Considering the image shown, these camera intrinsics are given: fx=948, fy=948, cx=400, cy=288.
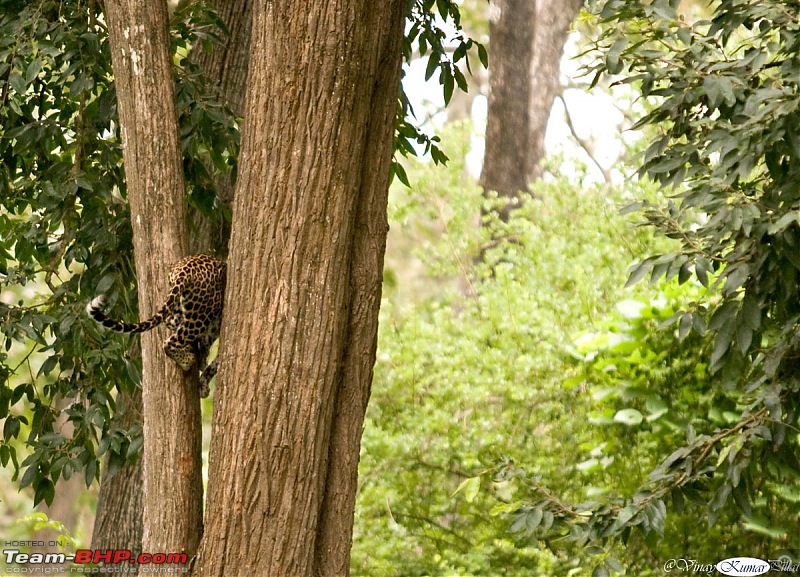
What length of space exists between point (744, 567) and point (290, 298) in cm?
307

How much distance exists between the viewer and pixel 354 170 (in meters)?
3.39

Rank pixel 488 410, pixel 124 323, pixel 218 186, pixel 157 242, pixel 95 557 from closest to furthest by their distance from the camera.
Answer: pixel 157 242
pixel 124 323
pixel 95 557
pixel 218 186
pixel 488 410

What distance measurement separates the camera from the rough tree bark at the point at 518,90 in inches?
499

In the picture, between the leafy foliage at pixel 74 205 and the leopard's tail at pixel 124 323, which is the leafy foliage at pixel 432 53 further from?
the leopard's tail at pixel 124 323

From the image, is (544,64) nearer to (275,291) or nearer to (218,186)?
(218,186)

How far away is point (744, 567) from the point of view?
16.1ft

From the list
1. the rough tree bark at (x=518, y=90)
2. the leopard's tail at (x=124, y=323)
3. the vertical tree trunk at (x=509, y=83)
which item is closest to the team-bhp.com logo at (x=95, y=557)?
the leopard's tail at (x=124, y=323)

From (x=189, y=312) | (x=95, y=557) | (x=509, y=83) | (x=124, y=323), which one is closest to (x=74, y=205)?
(x=124, y=323)

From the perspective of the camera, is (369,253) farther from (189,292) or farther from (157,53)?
(157,53)

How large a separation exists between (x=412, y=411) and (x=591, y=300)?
5.35ft

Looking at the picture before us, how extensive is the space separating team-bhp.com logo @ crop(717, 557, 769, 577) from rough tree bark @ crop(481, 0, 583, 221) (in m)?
7.86

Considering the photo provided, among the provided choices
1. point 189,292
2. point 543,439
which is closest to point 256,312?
point 189,292

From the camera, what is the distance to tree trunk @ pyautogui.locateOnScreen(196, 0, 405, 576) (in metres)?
3.17

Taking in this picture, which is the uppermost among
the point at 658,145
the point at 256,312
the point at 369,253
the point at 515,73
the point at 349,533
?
the point at 515,73
